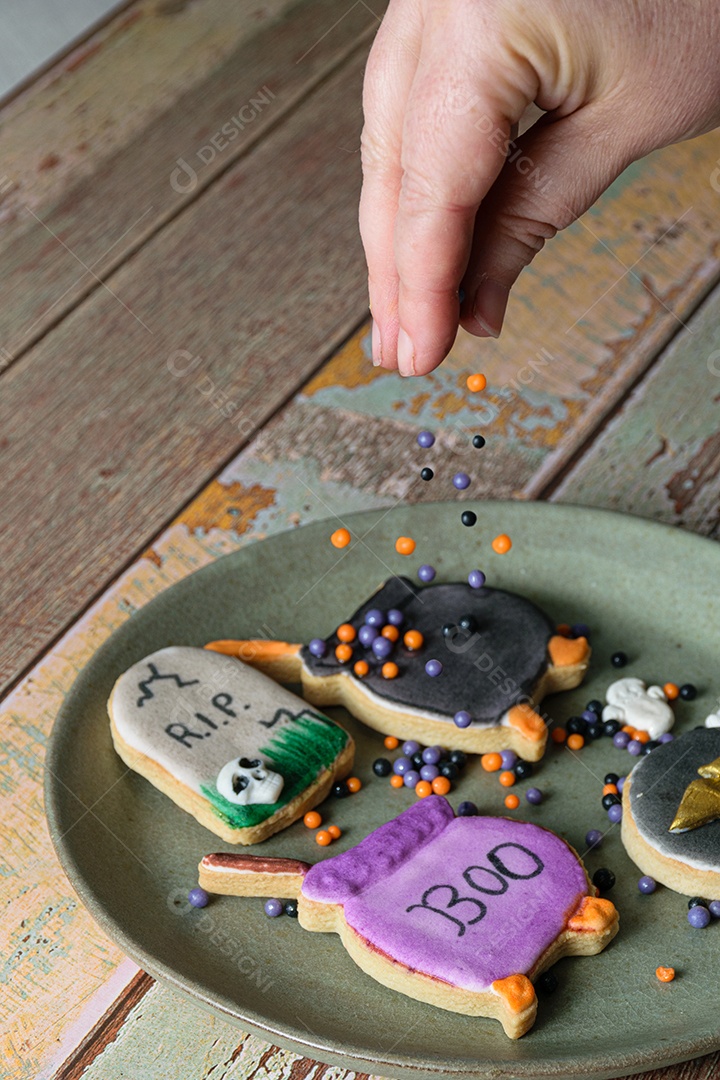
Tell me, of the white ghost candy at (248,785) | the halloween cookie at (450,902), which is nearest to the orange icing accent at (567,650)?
the halloween cookie at (450,902)

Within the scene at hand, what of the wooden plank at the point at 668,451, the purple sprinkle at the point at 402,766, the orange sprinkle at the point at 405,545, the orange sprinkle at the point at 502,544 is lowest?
the wooden plank at the point at 668,451

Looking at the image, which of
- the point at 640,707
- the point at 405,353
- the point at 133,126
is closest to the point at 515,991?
the point at 640,707

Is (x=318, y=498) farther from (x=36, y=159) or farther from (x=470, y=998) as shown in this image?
(x=36, y=159)

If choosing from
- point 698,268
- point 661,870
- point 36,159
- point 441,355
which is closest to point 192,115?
point 36,159

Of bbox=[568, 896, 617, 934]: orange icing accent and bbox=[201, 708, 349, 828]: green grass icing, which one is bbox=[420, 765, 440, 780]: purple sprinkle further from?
bbox=[568, 896, 617, 934]: orange icing accent

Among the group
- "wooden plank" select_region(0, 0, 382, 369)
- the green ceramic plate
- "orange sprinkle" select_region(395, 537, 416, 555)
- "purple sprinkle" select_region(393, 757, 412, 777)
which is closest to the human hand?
"orange sprinkle" select_region(395, 537, 416, 555)

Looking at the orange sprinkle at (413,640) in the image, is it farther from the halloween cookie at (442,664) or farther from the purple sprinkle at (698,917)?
the purple sprinkle at (698,917)
